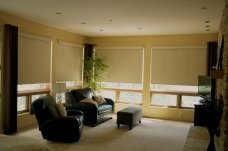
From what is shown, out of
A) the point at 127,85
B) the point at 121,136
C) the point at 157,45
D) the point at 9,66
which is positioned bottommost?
the point at 121,136

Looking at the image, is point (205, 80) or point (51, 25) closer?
point (205, 80)

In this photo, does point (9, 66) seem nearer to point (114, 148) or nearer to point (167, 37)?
point (114, 148)

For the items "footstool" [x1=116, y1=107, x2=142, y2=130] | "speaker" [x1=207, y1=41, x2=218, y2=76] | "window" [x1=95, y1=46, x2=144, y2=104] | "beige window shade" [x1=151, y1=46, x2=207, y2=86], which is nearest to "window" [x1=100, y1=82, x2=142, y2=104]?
"window" [x1=95, y1=46, x2=144, y2=104]

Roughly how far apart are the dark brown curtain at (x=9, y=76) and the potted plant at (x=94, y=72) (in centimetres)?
299

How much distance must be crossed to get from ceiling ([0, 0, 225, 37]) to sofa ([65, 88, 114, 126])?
1918 mm

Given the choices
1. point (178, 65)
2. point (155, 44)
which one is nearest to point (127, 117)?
point (178, 65)

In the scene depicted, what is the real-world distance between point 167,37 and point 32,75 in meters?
4.19

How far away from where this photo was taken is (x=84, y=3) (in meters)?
4.22

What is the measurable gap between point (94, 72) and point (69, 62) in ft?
3.30

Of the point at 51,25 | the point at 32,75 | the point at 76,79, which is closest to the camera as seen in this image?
the point at 32,75

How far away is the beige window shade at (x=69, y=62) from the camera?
7109 mm

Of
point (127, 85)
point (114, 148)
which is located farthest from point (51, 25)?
point (114, 148)

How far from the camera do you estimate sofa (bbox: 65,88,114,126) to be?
20.5ft

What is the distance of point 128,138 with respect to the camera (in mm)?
5352
